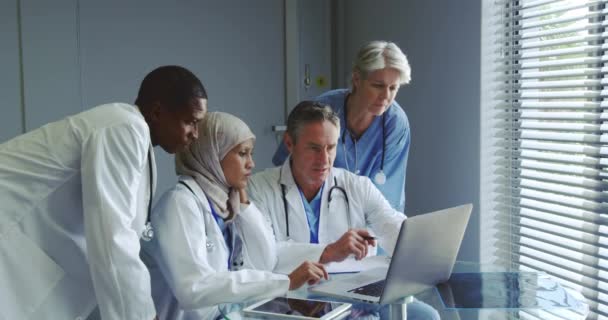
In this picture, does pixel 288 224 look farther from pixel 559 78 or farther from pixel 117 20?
pixel 117 20

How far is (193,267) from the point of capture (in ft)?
5.53

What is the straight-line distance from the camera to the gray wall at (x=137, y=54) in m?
3.16

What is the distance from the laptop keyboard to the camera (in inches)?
64.2

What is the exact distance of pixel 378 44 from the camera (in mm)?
2551

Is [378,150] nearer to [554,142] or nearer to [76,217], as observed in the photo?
[554,142]

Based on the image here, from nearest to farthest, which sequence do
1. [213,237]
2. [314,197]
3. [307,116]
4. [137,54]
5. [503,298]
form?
[503,298]
[213,237]
[307,116]
[314,197]
[137,54]

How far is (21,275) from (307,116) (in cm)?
107

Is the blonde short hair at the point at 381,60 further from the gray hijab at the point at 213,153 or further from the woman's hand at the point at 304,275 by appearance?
the woman's hand at the point at 304,275

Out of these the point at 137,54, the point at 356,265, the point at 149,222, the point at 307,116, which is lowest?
the point at 356,265

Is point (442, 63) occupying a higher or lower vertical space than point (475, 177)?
higher

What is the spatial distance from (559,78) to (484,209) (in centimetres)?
Answer: 67

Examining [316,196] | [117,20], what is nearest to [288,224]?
[316,196]

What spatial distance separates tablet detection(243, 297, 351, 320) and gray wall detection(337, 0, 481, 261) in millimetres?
1550

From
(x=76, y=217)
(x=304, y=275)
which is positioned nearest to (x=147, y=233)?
(x=76, y=217)
